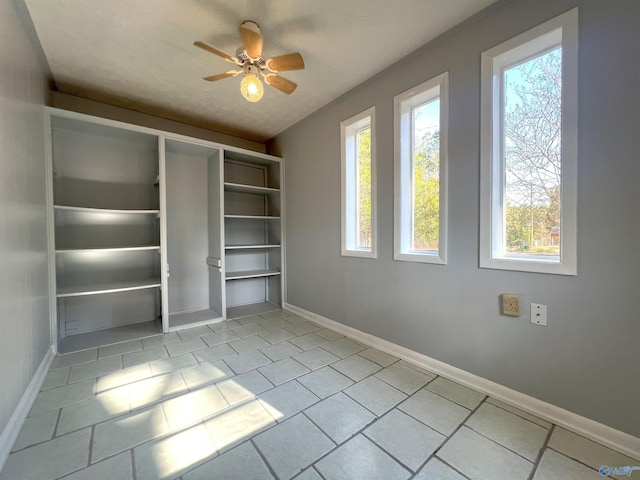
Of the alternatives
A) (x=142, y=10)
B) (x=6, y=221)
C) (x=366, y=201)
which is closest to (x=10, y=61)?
(x=142, y=10)

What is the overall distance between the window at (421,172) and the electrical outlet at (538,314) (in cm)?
58

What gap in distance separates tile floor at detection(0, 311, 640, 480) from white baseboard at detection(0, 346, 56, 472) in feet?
0.10

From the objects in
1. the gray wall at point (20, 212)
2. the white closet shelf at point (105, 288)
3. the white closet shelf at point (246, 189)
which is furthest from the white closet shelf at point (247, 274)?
the gray wall at point (20, 212)

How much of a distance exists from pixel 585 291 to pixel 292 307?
2.87 metres

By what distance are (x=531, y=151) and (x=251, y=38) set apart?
1883 mm

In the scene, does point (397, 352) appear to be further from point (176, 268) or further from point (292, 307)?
point (176, 268)

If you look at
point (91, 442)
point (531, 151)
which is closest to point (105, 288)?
point (91, 442)

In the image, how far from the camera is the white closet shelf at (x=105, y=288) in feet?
7.66

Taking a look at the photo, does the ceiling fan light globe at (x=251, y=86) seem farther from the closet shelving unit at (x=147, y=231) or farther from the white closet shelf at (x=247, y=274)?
the white closet shelf at (x=247, y=274)

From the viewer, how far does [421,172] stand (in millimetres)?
2109

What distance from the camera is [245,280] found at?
152 inches

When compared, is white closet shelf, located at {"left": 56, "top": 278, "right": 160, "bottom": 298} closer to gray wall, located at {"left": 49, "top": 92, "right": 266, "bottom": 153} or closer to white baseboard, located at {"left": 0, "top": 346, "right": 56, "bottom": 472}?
white baseboard, located at {"left": 0, "top": 346, "right": 56, "bottom": 472}

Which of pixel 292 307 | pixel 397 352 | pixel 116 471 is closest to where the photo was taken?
pixel 116 471

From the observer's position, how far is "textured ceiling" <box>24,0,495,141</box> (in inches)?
64.4
